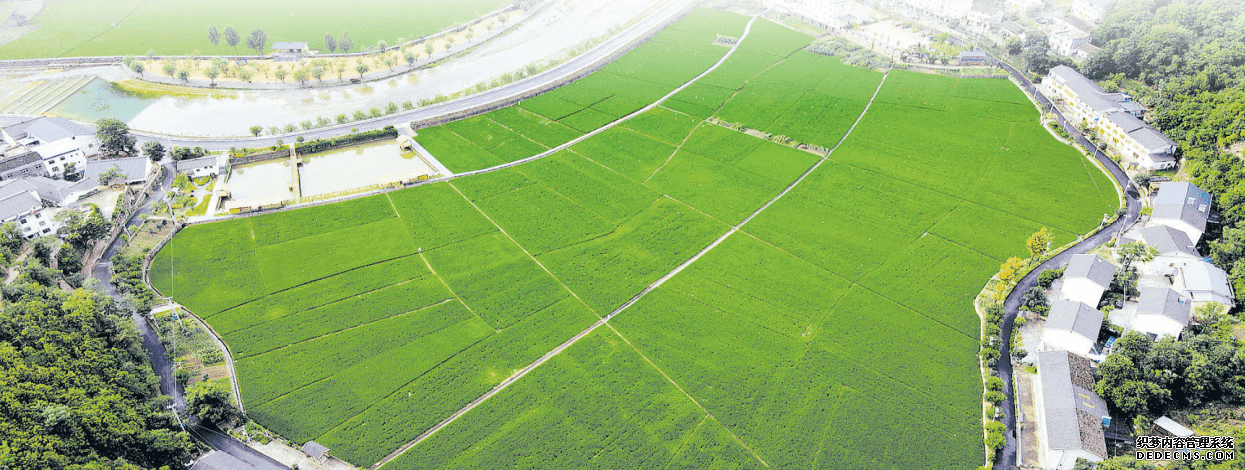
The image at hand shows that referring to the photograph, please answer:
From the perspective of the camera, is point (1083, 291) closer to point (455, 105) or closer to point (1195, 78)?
point (1195, 78)

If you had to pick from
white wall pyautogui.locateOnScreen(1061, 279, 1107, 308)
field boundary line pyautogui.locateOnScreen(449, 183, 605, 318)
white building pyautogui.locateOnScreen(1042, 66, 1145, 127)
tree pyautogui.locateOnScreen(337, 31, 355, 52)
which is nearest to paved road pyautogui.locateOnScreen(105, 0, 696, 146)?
field boundary line pyautogui.locateOnScreen(449, 183, 605, 318)

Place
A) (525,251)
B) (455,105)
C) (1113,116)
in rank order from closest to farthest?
(525,251) < (1113,116) < (455,105)

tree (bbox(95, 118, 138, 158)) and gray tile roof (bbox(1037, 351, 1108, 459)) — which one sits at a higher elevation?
tree (bbox(95, 118, 138, 158))

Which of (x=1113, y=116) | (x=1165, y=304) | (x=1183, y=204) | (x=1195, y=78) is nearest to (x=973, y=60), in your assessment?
(x=1113, y=116)

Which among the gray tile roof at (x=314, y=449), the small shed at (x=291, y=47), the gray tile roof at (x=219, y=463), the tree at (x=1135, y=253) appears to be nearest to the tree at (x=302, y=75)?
the small shed at (x=291, y=47)

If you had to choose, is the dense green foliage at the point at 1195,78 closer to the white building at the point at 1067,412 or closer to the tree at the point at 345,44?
the white building at the point at 1067,412

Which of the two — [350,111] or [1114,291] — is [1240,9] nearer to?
[1114,291]

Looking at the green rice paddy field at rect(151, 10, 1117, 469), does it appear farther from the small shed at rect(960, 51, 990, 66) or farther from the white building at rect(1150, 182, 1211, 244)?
the small shed at rect(960, 51, 990, 66)
